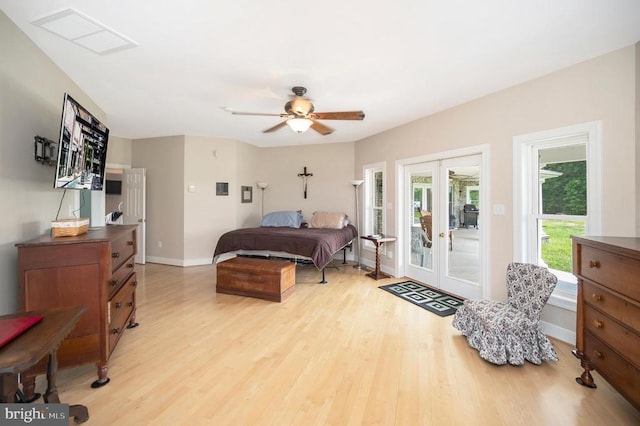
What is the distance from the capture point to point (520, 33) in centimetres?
202

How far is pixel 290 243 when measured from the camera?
4230 millimetres

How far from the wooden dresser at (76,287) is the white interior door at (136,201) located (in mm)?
3889

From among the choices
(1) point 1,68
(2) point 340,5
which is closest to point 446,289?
(2) point 340,5

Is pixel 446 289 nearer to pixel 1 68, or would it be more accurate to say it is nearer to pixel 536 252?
pixel 536 252

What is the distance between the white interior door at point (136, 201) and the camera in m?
5.41

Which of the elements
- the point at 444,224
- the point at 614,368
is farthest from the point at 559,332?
the point at 444,224

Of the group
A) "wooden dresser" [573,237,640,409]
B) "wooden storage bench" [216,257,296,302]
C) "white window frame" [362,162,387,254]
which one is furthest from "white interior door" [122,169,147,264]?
"wooden dresser" [573,237,640,409]

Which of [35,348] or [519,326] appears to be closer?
[35,348]

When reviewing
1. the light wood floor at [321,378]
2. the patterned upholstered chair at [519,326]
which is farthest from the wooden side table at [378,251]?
the patterned upholstered chair at [519,326]

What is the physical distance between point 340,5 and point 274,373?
264cm

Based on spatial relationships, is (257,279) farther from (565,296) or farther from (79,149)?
(565,296)

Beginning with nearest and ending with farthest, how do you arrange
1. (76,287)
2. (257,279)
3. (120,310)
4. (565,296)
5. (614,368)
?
(614,368) < (76,287) < (120,310) < (565,296) < (257,279)

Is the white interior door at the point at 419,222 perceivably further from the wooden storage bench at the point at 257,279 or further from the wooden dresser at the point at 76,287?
the wooden dresser at the point at 76,287

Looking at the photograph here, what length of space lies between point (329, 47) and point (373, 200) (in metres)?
3.53
